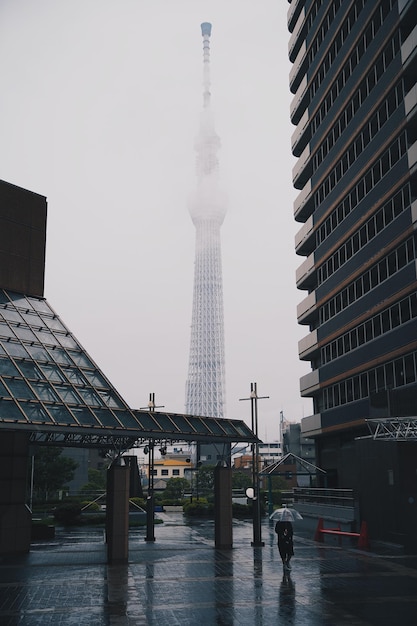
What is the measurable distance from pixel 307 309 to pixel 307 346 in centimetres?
350

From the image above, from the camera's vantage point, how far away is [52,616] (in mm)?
16719

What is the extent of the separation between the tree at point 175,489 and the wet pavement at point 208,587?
59124 millimetres

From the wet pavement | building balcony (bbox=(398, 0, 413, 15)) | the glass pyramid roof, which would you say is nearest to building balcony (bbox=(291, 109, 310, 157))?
building balcony (bbox=(398, 0, 413, 15))

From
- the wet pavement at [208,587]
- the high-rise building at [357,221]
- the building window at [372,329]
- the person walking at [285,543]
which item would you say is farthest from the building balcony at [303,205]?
the person walking at [285,543]

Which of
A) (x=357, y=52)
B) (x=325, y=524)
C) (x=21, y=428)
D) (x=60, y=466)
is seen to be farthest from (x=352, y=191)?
(x=60, y=466)

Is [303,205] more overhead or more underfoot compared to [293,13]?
more underfoot

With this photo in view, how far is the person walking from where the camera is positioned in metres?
24.6

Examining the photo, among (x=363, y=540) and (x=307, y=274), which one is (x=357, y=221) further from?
(x=363, y=540)

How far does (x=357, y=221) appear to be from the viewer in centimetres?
4991

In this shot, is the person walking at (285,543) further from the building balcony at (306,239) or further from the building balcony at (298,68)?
the building balcony at (298,68)

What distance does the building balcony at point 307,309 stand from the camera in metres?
60.4

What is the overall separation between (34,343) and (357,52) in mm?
35752

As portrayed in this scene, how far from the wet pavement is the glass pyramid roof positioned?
5313 millimetres

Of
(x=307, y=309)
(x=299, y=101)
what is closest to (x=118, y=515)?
(x=307, y=309)
